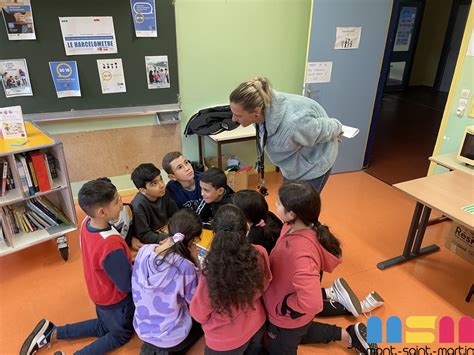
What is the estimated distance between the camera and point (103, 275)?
1657 millimetres

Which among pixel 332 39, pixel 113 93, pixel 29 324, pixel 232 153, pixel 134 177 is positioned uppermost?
pixel 332 39

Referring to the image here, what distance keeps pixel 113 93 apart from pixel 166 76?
49 centimetres

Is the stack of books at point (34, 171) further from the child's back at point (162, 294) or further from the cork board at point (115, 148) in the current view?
the child's back at point (162, 294)

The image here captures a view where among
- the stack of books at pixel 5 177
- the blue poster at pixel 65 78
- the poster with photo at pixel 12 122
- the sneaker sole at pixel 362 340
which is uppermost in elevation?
the blue poster at pixel 65 78

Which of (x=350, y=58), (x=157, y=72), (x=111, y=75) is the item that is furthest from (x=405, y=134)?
(x=111, y=75)

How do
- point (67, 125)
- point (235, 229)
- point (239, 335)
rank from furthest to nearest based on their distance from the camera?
point (67, 125), point (239, 335), point (235, 229)

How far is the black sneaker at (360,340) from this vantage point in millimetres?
1787

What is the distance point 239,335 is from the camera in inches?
56.0

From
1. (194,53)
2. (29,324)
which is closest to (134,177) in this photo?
(29,324)

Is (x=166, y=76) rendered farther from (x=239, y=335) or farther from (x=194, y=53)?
(x=239, y=335)

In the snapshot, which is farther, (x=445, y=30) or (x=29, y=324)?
(x=445, y=30)

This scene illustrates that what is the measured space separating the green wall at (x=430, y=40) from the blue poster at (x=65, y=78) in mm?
7499

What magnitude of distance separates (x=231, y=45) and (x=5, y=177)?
215 cm

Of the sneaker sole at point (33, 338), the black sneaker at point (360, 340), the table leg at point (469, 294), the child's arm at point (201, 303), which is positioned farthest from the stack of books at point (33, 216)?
the table leg at point (469, 294)
